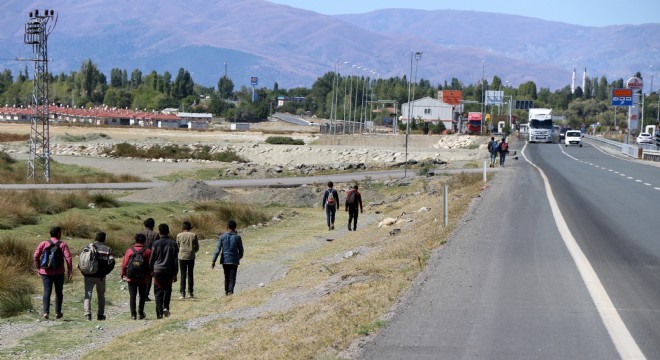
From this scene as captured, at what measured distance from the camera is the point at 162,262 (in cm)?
1584

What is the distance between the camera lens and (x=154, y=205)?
3912cm

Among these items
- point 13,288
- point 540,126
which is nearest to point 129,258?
point 13,288

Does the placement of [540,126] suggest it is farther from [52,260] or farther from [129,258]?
[52,260]

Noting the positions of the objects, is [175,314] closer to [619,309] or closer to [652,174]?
[619,309]

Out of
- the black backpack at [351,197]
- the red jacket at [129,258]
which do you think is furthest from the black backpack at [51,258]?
the black backpack at [351,197]

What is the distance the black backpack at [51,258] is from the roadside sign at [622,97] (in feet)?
280

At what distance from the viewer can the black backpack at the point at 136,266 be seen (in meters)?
15.8

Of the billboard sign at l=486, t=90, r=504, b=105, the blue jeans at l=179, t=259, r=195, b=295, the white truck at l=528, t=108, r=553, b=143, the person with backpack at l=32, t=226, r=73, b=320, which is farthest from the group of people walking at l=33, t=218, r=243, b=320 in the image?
the billboard sign at l=486, t=90, r=504, b=105

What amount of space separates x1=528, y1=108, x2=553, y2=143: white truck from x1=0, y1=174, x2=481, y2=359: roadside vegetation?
237ft

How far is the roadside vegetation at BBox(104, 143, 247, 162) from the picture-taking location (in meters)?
92.8

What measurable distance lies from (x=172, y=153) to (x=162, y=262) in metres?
79.7

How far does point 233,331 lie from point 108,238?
1532 centimetres

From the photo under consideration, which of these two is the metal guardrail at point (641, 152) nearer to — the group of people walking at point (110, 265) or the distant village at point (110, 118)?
the group of people walking at point (110, 265)

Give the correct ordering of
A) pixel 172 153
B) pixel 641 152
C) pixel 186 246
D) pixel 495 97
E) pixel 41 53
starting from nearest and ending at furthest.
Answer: pixel 186 246
pixel 41 53
pixel 641 152
pixel 172 153
pixel 495 97
